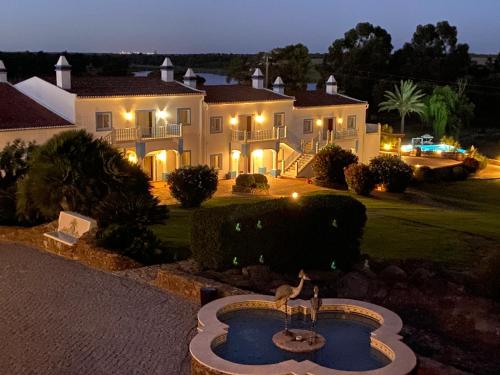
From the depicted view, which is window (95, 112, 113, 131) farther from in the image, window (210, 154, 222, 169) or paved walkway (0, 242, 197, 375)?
paved walkway (0, 242, 197, 375)

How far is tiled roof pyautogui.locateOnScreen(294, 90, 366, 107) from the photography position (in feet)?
153

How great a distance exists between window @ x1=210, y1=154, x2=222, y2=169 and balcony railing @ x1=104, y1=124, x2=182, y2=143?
3.20 meters

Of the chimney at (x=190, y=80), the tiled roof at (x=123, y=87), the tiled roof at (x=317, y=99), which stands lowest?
the tiled roof at (x=317, y=99)

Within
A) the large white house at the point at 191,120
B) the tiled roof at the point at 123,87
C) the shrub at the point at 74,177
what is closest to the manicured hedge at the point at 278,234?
the shrub at the point at 74,177

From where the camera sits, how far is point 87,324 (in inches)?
476

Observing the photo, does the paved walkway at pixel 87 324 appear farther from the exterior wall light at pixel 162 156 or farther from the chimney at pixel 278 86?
the chimney at pixel 278 86

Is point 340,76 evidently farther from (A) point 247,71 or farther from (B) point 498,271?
(B) point 498,271

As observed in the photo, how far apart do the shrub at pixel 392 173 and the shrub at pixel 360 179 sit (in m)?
0.76

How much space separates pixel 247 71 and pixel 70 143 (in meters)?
52.1

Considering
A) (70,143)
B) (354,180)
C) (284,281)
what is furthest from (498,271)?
(354,180)

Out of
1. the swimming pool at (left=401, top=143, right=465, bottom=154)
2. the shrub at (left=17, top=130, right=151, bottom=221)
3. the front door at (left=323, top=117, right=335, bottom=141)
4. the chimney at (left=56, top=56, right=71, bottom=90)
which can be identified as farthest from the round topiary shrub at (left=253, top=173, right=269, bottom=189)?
the swimming pool at (left=401, top=143, right=465, bottom=154)

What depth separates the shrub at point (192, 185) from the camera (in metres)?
27.4

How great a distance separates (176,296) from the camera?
532 inches

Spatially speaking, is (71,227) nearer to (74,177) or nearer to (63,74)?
(74,177)
